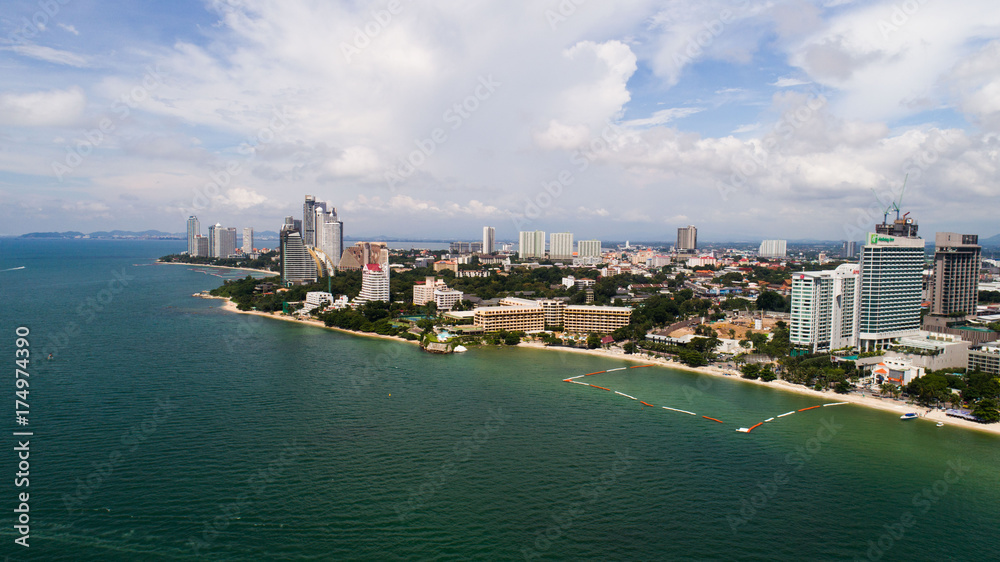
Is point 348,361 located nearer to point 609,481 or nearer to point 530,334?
point 530,334

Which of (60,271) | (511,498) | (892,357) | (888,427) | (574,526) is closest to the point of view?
(574,526)

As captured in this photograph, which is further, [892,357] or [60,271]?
[60,271]

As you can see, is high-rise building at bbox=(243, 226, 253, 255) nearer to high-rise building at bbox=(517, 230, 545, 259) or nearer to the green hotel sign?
high-rise building at bbox=(517, 230, 545, 259)

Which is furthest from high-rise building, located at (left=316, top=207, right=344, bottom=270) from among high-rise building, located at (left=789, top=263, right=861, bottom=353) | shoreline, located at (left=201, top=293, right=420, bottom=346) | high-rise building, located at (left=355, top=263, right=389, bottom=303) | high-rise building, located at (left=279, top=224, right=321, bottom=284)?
high-rise building, located at (left=789, top=263, right=861, bottom=353)

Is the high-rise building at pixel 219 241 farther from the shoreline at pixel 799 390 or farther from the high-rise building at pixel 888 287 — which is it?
the high-rise building at pixel 888 287

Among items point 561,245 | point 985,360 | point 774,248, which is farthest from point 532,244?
point 985,360

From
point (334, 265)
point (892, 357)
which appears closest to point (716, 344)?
point (892, 357)

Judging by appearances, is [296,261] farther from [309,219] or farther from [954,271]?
[954,271]
